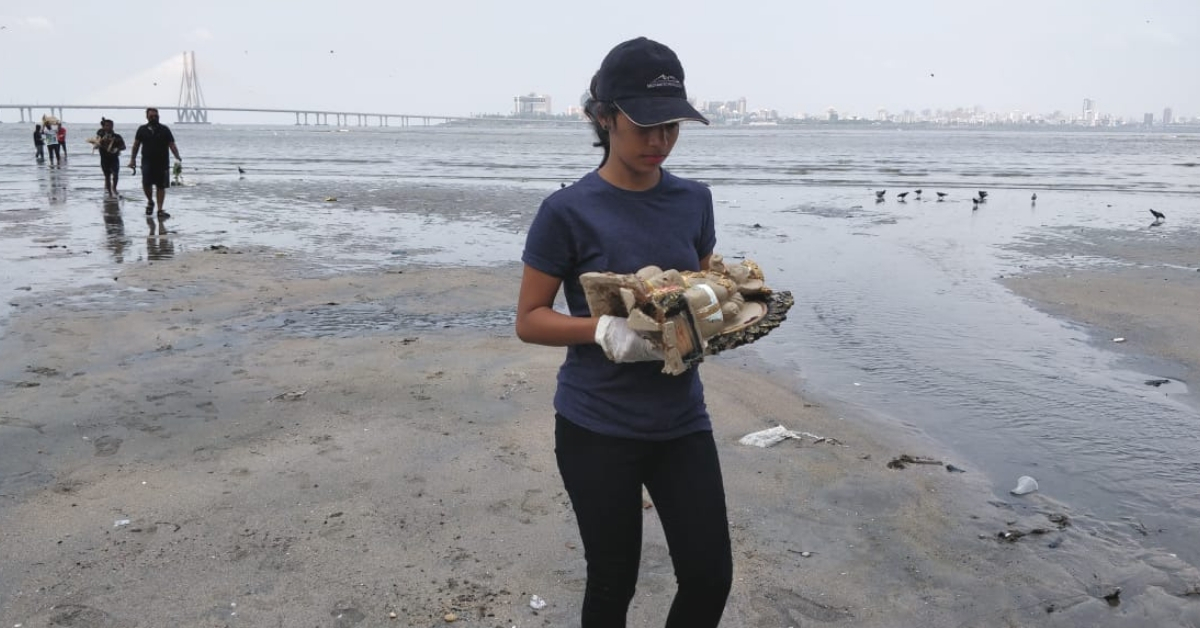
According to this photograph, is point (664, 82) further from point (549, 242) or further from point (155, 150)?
point (155, 150)

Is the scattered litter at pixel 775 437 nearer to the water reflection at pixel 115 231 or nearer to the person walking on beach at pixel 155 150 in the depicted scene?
the water reflection at pixel 115 231

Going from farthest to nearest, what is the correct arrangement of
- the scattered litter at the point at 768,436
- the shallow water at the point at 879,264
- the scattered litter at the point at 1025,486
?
the shallow water at the point at 879,264 → the scattered litter at the point at 768,436 → the scattered litter at the point at 1025,486

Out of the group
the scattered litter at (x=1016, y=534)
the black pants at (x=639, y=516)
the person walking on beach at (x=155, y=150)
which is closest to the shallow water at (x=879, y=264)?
the scattered litter at (x=1016, y=534)

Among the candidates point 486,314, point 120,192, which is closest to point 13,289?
point 486,314

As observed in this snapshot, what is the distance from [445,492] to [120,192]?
760 inches

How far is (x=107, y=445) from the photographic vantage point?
16.0 ft

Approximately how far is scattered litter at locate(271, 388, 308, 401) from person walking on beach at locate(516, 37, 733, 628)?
3.72 meters

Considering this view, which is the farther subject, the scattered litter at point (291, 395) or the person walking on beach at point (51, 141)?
the person walking on beach at point (51, 141)

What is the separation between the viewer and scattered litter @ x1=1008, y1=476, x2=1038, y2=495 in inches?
183

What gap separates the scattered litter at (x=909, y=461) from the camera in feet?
16.2

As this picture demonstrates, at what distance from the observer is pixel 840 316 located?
8.88 meters

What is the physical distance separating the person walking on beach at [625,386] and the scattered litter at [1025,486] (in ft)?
9.24

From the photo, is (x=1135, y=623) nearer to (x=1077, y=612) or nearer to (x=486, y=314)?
(x=1077, y=612)

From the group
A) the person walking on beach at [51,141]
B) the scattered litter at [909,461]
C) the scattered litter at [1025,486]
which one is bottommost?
the scattered litter at [1025,486]
